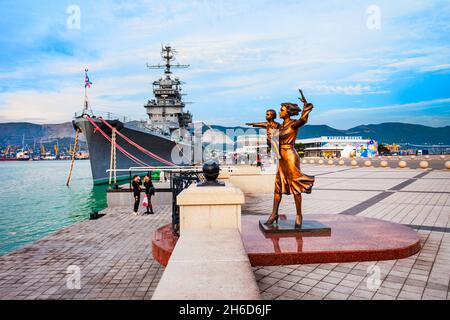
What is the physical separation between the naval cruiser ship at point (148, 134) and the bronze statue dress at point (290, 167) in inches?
639

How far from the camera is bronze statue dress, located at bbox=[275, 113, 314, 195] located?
19.7ft

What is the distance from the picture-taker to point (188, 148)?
A: 169 feet

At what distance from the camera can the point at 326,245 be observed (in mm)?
5547

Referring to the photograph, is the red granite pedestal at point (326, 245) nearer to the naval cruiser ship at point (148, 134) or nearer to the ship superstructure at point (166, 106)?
the naval cruiser ship at point (148, 134)

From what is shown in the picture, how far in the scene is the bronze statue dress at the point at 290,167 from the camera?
19.7ft

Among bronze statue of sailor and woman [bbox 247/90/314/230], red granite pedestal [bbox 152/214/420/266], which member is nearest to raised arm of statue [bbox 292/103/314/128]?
bronze statue of sailor and woman [bbox 247/90/314/230]

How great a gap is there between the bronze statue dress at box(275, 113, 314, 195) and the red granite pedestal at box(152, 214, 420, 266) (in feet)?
3.10

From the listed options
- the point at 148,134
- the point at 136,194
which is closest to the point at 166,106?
the point at 148,134

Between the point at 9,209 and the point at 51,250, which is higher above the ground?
the point at 51,250

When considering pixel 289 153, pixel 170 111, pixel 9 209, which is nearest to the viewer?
pixel 289 153

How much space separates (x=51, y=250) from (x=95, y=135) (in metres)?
26.8
